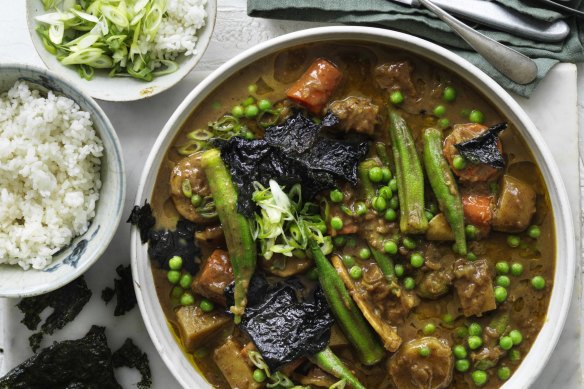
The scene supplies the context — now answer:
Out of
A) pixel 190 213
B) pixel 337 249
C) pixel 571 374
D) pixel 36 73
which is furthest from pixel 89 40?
pixel 571 374

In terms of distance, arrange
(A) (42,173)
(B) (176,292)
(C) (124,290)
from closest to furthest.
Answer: (A) (42,173) < (B) (176,292) < (C) (124,290)

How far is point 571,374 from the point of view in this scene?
14.9 ft

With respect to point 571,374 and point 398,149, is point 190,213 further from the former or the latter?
point 571,374

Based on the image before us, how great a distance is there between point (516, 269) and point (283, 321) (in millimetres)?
1511

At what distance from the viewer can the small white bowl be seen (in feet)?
14.3

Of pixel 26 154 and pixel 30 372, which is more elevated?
pixel 26 154

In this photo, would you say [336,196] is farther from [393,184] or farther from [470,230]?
[470,230]

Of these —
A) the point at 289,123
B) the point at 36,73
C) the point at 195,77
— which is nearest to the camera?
the point at 36,73

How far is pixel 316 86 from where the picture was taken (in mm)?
4242

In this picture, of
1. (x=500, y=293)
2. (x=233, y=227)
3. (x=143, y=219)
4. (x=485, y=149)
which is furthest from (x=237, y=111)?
(x=500, y=293)

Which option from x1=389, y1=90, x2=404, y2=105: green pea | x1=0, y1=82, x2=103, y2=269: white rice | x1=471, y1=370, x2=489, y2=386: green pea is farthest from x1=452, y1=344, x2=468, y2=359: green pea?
x1=0, y1=82, x2=103, y2=269: white rice

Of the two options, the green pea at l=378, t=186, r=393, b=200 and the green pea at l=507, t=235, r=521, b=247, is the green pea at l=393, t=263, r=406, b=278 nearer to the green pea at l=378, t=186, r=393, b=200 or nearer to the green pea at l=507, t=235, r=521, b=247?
the green pea at l=378, t=186, r=393, b=200

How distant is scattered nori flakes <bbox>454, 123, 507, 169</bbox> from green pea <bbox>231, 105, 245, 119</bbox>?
4.54ft

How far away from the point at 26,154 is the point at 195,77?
1232 mm
